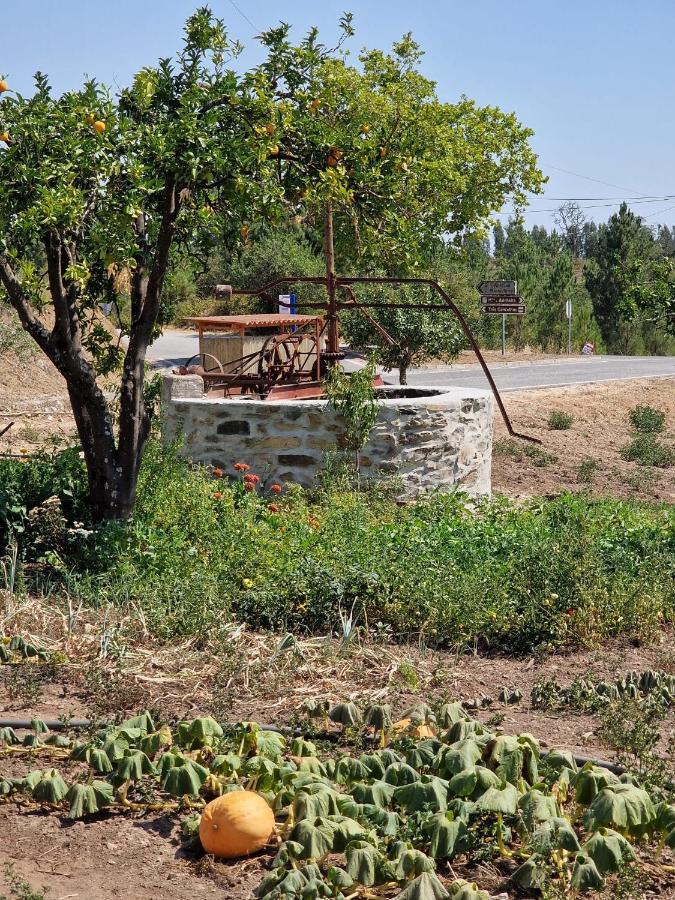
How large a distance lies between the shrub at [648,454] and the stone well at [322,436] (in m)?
4.72

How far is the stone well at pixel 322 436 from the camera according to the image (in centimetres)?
929

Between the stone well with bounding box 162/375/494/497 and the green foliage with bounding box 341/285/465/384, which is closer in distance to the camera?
the stone well with bounding box 162/375/494/497

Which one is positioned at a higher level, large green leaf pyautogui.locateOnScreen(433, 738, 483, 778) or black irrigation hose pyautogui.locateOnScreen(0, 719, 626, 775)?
large green leaf pyautogui.locateOnScreen(433, 738, 483, 778)

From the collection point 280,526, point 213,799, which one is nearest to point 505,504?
point 280,526

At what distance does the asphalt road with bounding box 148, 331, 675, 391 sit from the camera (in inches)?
878

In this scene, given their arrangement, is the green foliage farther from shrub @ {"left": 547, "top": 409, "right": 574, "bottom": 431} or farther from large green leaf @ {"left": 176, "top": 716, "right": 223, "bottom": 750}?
large green leaf @ {"left": 176, "top": 716, "right": 223, "bottom": 750}

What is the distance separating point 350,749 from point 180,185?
3801 mm

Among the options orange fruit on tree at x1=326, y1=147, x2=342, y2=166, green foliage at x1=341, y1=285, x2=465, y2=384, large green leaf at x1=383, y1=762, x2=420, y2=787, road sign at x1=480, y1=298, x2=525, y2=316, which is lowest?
large green leaf at x1=383, y1=762, x2=420, y2=787

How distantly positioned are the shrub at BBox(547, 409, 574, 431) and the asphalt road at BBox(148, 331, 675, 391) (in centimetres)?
411

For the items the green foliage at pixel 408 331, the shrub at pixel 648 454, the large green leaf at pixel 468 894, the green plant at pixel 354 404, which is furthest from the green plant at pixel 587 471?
the large green leaf at pixel 468 894

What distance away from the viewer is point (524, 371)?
87.1 ft

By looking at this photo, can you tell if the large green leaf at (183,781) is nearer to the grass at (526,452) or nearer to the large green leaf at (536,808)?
the large green leaf at (536,808)

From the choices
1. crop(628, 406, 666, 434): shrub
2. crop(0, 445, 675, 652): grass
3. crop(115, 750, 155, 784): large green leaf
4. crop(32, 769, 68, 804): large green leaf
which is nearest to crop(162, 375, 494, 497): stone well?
crop(0, 445, 675, 652): grass

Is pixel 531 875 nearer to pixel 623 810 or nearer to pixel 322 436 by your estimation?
pixel 623 810
